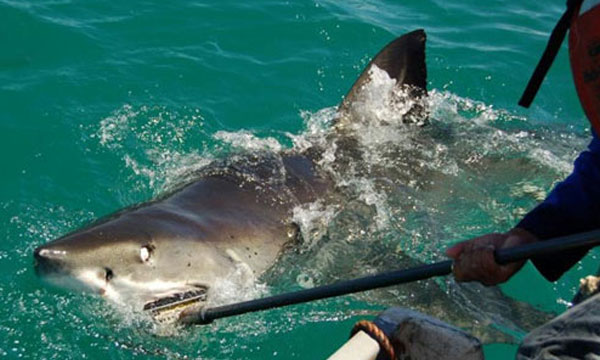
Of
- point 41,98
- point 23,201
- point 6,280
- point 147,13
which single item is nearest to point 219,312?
point 6,280

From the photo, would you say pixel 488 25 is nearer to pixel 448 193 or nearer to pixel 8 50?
pixel 448 193

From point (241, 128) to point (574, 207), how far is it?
126 inches

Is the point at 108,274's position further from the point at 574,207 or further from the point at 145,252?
the point at 574,207

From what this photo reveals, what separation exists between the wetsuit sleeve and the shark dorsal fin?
→ 219cm

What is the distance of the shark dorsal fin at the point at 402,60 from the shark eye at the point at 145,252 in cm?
198

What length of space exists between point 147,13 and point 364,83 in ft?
9.13

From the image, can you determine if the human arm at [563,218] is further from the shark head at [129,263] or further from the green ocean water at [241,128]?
the shark head at [129,263]

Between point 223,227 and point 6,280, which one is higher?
point 223,227

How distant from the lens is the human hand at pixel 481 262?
1.88 m

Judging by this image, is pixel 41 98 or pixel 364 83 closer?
pixel 364 83

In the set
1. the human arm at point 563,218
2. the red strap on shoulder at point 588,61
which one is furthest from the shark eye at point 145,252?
the red strap on shoulder at point 588,61

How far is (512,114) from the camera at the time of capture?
17.7ft

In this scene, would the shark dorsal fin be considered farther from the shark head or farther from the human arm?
the human arm

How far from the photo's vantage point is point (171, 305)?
8.55ft
